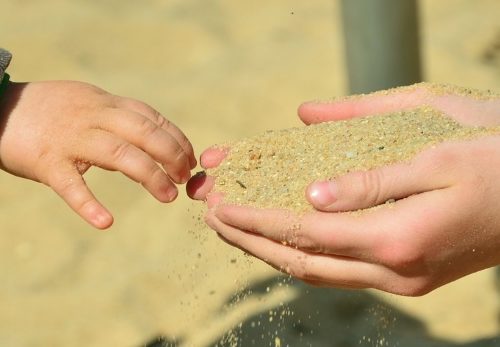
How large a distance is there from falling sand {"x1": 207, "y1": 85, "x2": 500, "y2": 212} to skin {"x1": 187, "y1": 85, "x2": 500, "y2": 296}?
30 millimetres

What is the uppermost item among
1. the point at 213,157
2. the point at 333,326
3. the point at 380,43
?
the point at 213,157

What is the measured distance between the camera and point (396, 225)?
1.22 m

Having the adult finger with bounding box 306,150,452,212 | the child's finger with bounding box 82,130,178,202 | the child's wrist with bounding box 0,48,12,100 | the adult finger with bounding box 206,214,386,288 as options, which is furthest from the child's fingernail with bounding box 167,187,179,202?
the child's wrist with bounding box 0,48,12,100

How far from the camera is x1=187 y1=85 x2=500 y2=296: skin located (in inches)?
A: 48.4

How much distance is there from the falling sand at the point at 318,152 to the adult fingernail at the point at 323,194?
3 cm

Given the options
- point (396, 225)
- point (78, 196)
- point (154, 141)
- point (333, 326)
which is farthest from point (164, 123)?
point (333, 326)

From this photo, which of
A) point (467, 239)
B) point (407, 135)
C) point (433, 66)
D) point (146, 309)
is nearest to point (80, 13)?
point (433, 66)

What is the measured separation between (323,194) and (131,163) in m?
0.35

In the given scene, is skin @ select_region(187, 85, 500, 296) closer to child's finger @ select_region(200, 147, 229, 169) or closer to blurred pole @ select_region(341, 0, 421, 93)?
child's finger @ select_region(200, 147, 229, 169)

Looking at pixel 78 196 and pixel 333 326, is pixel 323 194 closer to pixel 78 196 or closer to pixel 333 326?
pixel 78 196

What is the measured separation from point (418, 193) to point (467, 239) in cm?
10

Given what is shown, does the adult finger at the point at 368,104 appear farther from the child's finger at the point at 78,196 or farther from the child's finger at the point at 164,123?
the child's finger at the point at 78,196

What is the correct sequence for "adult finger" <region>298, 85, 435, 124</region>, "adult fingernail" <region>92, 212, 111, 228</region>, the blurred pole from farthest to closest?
1. the blurred pole
2. "adult finger" <region>298, 85, 435, 124</region>
3. "adult fingernail" <region>92, 212, 111, 228</region>

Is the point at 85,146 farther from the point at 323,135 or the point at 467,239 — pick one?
the point at 467,239
